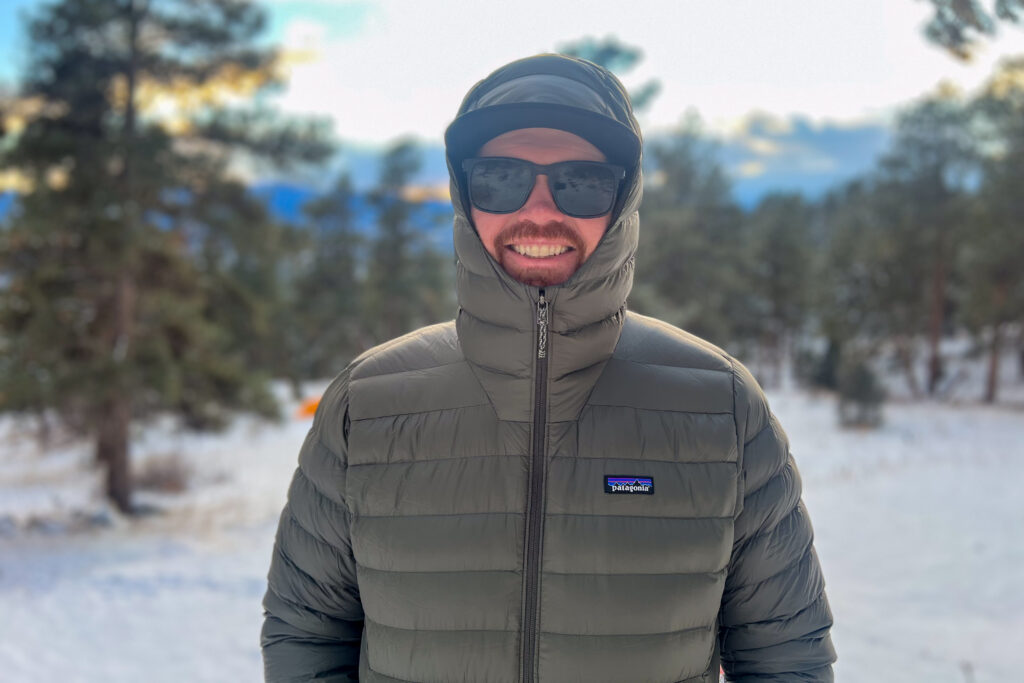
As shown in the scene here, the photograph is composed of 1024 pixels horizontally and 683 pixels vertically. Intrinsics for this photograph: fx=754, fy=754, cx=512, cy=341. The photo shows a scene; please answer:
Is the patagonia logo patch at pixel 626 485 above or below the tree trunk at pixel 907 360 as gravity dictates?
above

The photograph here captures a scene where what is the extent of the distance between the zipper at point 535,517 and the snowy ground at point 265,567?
474 cm

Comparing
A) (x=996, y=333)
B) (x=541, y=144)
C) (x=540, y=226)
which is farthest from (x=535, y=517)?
(x=996, y=333)

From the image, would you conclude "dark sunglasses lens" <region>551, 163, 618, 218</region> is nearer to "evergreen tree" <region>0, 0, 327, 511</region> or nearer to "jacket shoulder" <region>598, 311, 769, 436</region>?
"jacket shoulder" <region>598, 311, 769, 436</region>

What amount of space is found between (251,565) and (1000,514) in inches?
375

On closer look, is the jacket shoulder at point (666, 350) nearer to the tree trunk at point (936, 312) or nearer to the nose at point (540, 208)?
the nose at point (540, 208)

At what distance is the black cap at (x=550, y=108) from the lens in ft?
6.00

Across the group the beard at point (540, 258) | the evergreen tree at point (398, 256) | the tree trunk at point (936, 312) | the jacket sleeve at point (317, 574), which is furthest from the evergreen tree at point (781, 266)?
the jacket sleeve at point (317, 574)

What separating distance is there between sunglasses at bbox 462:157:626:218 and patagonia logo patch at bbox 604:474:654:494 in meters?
0.64

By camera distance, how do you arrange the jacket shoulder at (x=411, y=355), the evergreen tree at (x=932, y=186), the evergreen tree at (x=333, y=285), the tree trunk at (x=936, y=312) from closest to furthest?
the jacket shoulder at (x=411, y=355)
the evergreen tree at (x=932, y=186)
the tree trunk at (x=936, y=312)
the evergreen tree at (x=333, y=285)

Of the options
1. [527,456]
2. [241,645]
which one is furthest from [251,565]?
[527,456]

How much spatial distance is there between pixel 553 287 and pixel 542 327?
0.10 m

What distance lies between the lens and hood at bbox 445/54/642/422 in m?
1.83

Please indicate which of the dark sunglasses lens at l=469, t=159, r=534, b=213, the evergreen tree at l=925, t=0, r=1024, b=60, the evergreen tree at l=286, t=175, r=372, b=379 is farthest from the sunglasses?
the evergreen tree at l=286, t=175, r=372, b=379

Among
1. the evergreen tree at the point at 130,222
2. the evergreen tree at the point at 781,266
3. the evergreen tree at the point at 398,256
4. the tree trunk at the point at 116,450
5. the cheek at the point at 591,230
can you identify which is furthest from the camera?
the evergreen tree at the point at 781,266
